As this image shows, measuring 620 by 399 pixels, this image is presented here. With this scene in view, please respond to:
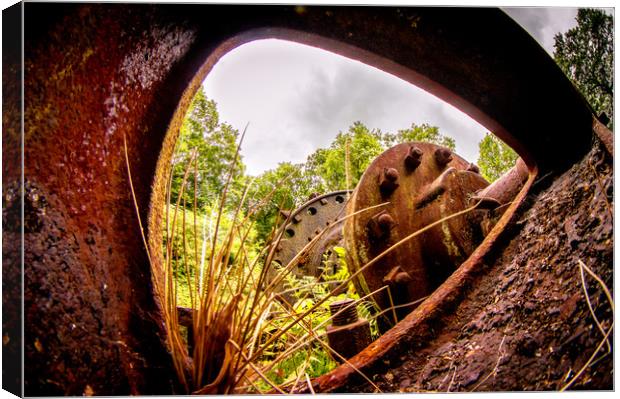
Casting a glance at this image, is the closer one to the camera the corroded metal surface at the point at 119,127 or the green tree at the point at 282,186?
the corroded metal surface at the point at 119,127

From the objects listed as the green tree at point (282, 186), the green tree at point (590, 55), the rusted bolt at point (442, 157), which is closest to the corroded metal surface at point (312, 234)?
the green tree at point (282, 186)

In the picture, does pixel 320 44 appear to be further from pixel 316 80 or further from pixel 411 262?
pixel 411 262

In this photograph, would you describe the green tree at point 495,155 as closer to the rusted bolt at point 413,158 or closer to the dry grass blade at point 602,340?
the rusted bolt at point 413,158

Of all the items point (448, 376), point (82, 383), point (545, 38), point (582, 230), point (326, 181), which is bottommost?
point (448, 376)

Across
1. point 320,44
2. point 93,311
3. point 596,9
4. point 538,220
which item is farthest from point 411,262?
point 93,311

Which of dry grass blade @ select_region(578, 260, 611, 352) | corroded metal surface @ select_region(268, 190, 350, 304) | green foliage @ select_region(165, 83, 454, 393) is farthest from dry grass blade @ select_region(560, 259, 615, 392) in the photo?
corroded metal surface @ select_region(268, 190, 350, 304)

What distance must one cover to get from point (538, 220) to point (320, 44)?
0.98m

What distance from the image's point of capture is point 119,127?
927 mm

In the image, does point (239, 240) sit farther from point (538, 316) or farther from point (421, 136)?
point (421, 136)

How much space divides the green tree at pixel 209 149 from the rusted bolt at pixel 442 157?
1.28m

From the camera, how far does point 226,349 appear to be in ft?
2.93

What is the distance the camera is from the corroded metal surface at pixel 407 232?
6.43ft

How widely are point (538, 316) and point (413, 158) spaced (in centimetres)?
127

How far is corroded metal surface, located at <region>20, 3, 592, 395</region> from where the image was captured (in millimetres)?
784
